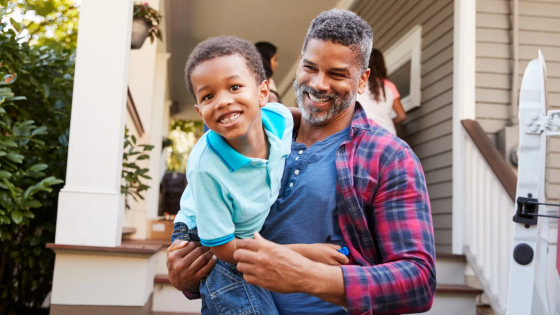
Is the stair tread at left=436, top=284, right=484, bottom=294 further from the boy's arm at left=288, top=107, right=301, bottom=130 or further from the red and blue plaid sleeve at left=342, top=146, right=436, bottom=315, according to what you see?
the red and blue plaid sleeve at left=342, top=146, right=436, bottom=315

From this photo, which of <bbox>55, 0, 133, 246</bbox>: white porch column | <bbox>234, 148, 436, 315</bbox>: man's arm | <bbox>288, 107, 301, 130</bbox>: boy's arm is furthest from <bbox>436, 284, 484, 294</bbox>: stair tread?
<bbox>234, 148, 436, 315</bbox>: man's arm

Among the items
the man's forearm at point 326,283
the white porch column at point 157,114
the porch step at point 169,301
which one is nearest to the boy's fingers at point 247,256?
the man's forearm at point 326,283

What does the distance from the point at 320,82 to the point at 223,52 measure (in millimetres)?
289

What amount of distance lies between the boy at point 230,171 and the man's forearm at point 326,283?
0.10 meters

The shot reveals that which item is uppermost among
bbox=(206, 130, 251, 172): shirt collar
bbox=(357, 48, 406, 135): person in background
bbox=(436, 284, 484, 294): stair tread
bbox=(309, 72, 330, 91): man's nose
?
bbox=(357, 48, 406, 135): person in background

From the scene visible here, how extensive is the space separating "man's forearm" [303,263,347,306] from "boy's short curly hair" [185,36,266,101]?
0.54 meters

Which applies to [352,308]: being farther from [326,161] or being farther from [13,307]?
[13,307]

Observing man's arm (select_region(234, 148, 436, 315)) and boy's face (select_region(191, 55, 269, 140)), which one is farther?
boy's face (select_region(191, 55, 269, 140))

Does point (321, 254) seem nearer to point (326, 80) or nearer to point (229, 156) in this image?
point (229, 156)

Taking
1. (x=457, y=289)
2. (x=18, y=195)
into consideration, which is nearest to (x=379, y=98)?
(x=457, y=289)

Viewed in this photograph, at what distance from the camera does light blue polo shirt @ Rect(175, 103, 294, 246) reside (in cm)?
128

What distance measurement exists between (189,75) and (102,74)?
2.15 meters

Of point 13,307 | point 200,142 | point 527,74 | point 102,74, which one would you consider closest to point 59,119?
point 102,74

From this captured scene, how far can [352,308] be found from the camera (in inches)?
45.9
